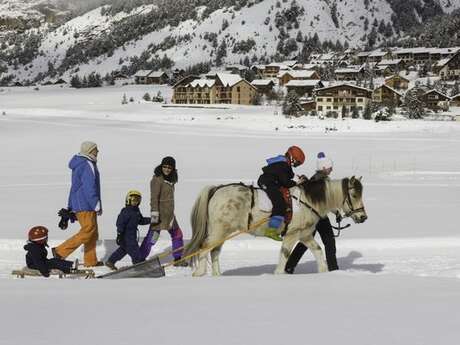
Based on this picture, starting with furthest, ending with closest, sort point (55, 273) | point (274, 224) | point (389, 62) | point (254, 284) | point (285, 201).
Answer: point (389, 62) < point (55, 273) < point (285, 201) < point (274, 224) < point (254, 284)

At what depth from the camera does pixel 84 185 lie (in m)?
8.41

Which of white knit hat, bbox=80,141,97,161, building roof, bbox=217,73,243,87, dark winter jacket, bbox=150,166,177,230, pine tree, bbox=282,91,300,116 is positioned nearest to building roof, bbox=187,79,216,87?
building roof, bbox=217,73,243,87

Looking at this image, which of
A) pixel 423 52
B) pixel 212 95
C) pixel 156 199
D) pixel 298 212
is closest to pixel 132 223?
pixel 156 199

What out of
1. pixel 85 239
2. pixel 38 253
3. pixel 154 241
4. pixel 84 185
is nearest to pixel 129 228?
pixel 154 241

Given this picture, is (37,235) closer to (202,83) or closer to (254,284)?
(254,284)

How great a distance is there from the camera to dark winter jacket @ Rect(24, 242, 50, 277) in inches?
302

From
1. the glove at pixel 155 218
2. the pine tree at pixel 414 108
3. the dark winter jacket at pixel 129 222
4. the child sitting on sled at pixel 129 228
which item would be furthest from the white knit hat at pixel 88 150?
the pine tree at pixel 414 108

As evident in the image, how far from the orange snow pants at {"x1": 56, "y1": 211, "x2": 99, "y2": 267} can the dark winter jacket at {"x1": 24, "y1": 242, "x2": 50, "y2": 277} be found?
558 mm

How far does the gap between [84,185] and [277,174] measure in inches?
121

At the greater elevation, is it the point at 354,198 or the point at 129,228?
the point at 354,198

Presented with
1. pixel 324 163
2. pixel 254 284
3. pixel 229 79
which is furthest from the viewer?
pixel 229 79

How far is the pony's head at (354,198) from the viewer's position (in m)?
7.62

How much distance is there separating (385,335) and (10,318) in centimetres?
306

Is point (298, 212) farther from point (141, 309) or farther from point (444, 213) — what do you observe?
point (444, 213)
